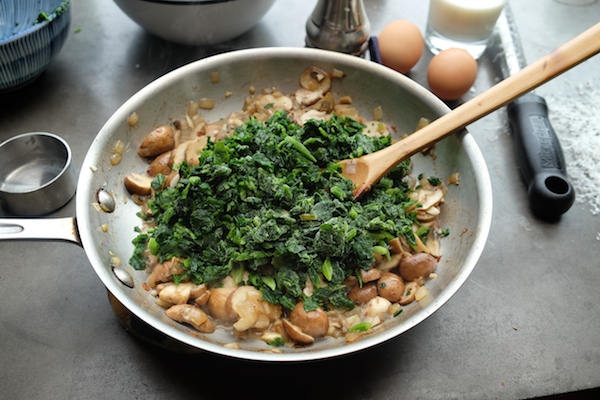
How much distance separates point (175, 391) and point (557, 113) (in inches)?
63.1

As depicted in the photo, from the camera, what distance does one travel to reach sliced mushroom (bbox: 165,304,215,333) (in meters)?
1.34

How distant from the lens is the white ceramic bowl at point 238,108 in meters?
1.27

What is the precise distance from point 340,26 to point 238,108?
1.50 feet

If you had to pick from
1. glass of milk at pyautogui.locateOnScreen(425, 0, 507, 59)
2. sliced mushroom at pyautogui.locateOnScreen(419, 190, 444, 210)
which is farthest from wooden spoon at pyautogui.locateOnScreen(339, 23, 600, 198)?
glass of milk at pyautogui.locateOnScreen(425, 0, 507, 59)

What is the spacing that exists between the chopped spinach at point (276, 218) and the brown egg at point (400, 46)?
53 cm

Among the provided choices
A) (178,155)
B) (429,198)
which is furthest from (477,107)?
(178,155)

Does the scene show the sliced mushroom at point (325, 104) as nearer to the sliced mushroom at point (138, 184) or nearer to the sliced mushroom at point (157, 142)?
the sliced mushroom at point (157, 142)

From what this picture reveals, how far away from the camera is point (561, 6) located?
8.26 ft

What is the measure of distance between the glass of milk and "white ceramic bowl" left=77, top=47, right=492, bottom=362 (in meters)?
0.49

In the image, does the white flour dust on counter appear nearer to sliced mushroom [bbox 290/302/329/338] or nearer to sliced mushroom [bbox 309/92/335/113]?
sliced mushroom [bbox 309/92/335/113]

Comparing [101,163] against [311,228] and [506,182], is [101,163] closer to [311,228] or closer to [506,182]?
[311,228]

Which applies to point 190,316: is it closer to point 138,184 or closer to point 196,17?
point 138,184

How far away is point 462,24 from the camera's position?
2.08m

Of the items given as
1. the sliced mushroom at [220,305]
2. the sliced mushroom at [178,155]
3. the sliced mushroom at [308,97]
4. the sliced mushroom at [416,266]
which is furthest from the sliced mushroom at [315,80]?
the sliced mushroom at [220,305]
